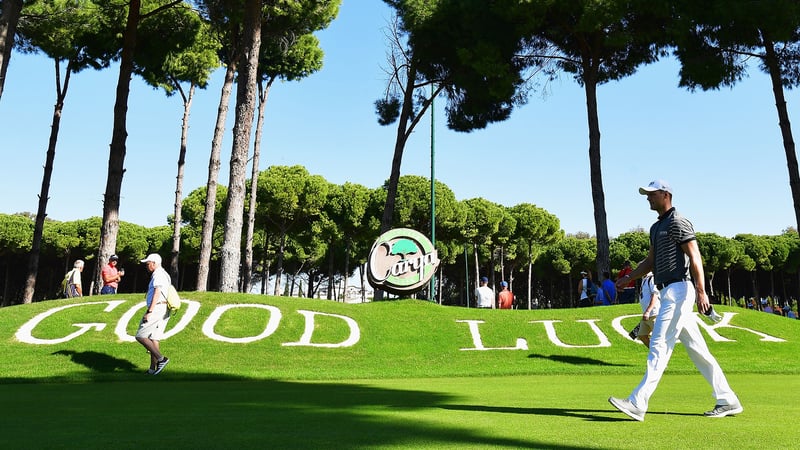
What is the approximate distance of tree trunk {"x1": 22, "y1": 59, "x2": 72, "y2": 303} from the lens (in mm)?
22953

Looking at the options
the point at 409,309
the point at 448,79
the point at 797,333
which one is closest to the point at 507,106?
the point at 448,79

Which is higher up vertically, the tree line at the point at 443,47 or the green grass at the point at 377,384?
the tree line at the point at 443,47

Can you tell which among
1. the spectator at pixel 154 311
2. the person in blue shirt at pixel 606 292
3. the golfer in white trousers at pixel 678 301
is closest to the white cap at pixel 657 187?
the golfer in white trousers at pixel 678 301

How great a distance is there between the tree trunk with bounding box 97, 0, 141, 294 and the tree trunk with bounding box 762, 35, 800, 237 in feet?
65.7

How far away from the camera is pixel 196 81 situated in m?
29.9

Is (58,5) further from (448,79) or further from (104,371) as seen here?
(104,371)

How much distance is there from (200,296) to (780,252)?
6202 cm

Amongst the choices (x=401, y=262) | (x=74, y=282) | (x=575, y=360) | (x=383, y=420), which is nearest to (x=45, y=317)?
(x=74, y=282)

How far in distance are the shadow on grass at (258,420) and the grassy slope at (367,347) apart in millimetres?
4042

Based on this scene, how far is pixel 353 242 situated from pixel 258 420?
155ft

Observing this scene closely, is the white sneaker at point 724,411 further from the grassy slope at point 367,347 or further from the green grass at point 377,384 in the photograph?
the grassy slope at point 367,347

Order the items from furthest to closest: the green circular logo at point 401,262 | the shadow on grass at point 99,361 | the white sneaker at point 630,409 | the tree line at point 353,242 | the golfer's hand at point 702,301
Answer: the tree line at point 353,242, the green circular logo at point 401,262, the shadow on grass at point 99,361, the golfer's hand at point 702,301, the white sneaker at point 630,409

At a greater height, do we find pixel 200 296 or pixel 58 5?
pixel 58 5

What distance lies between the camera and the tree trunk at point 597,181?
2020 cm
